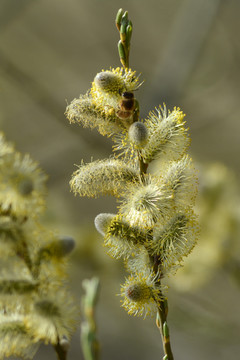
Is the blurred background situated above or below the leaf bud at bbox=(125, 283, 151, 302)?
above

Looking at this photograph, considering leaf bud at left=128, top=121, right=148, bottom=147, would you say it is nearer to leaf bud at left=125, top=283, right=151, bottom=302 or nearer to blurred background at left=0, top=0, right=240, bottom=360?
leaf bud at left=125, top=283, right=151, bottom=302

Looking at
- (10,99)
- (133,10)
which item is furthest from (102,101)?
(133,10)

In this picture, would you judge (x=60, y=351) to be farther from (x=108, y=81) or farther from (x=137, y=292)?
(x=108, y=81)

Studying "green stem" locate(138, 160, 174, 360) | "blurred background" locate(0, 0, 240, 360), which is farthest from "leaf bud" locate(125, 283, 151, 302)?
"blurred background" locate(0, 0, 240, 360)

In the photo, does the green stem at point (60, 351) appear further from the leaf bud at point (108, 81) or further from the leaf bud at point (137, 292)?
the leaf bud at point (108, 81)

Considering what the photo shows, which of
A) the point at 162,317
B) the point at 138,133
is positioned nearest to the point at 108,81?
the point at 138,133

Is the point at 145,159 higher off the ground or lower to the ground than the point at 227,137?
lower

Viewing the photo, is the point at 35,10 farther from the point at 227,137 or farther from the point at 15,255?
the point at 15,255
